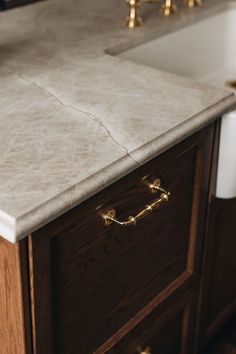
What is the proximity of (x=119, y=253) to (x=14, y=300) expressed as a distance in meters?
0.21

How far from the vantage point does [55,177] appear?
879mm

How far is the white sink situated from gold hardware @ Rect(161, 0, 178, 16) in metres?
0.05

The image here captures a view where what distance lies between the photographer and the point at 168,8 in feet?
5.11

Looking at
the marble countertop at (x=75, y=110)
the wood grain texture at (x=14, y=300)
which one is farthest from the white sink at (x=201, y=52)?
the wood grain texture at (x=14, y=300)

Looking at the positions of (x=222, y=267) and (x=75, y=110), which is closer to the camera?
(x=75, y=110)

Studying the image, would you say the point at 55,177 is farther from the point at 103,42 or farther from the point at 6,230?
the point at 103,42

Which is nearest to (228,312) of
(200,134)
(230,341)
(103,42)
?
(230,341)

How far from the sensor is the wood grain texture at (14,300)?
852 millimetres

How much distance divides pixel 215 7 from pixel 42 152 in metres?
0.88

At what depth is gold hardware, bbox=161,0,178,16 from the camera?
61.1 inches

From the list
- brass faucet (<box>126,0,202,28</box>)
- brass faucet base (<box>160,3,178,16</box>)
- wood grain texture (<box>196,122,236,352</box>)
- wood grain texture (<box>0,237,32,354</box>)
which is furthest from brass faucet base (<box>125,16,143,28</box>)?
wood grain texture (<box>0,237,32,354</box>)

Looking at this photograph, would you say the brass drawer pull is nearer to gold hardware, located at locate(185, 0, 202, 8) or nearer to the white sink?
the white sink

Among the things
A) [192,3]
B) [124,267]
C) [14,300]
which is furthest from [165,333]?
[192,3]

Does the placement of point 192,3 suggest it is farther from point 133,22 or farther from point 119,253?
point 119,253
